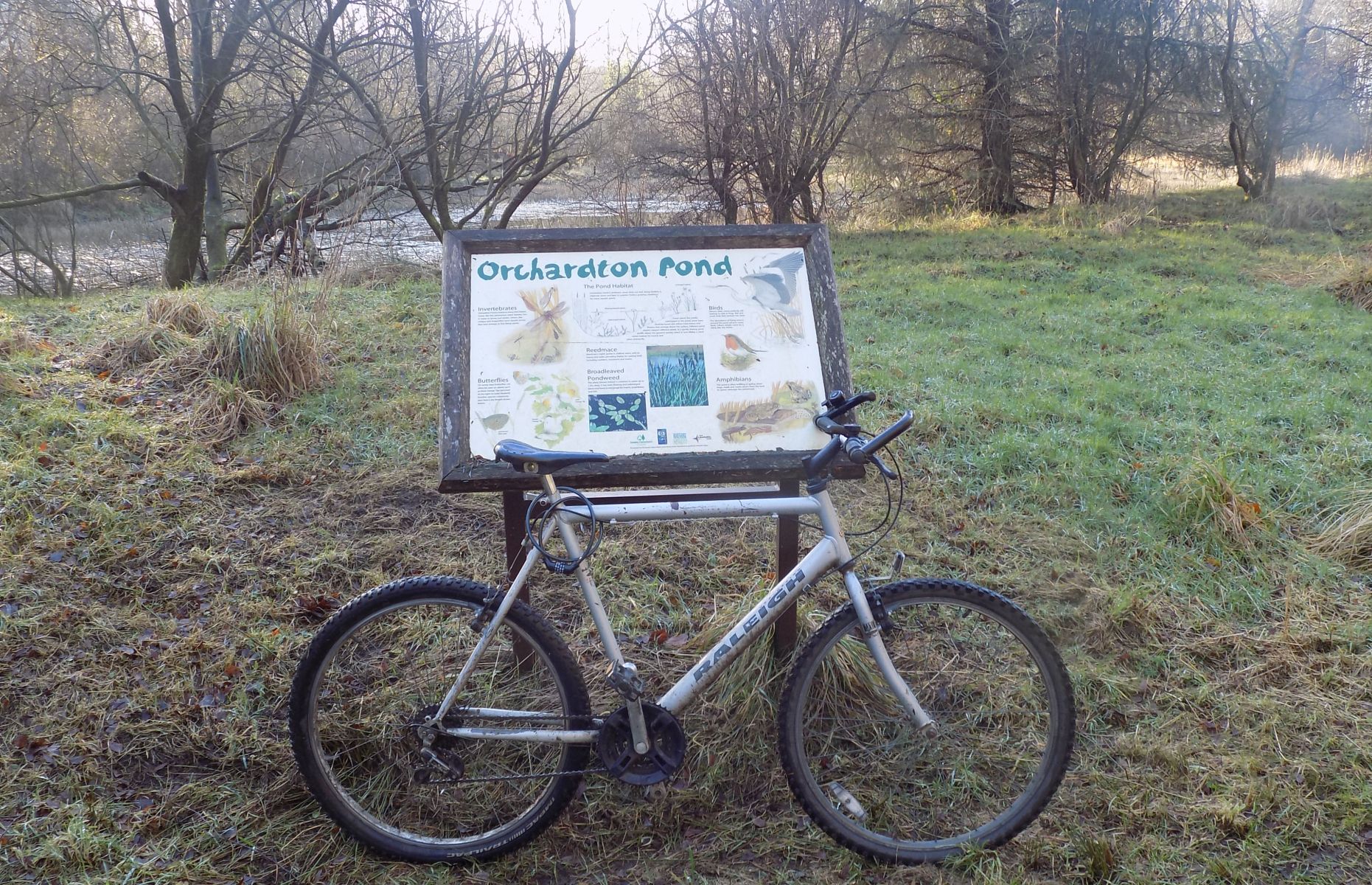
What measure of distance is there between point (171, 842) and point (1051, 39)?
554 inches

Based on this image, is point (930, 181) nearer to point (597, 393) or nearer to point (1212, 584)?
point (1212, 584)

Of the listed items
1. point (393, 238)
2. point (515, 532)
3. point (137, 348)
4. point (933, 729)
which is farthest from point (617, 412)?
point (393, 238)

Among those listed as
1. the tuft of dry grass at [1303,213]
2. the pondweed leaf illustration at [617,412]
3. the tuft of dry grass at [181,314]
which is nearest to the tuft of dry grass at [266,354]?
the tuft of dry grass at [181,314]

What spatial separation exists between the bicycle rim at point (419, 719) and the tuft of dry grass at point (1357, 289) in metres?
8.19

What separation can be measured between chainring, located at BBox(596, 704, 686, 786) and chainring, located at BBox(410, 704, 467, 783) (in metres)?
0.40

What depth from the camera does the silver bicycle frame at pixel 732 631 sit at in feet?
8.40

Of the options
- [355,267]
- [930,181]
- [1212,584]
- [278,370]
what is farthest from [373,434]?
[930,181]

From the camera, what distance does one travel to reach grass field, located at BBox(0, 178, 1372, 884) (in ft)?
9.10

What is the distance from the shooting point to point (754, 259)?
3172mm

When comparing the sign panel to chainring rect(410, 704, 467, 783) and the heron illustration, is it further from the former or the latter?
chainring rect(410, 704, 467, 783)

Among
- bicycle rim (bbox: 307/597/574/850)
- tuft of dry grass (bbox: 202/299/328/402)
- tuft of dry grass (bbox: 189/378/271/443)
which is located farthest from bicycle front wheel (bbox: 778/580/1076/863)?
tuft of dry grass (bbox: 202/299/328/402)

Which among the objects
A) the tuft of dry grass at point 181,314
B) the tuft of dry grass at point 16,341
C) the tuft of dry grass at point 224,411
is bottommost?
the tuft of dry grass at point 224,411

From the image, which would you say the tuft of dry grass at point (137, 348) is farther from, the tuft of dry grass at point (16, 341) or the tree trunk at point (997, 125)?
the tree trunk at point (997, 125)

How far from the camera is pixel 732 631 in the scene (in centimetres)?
268
